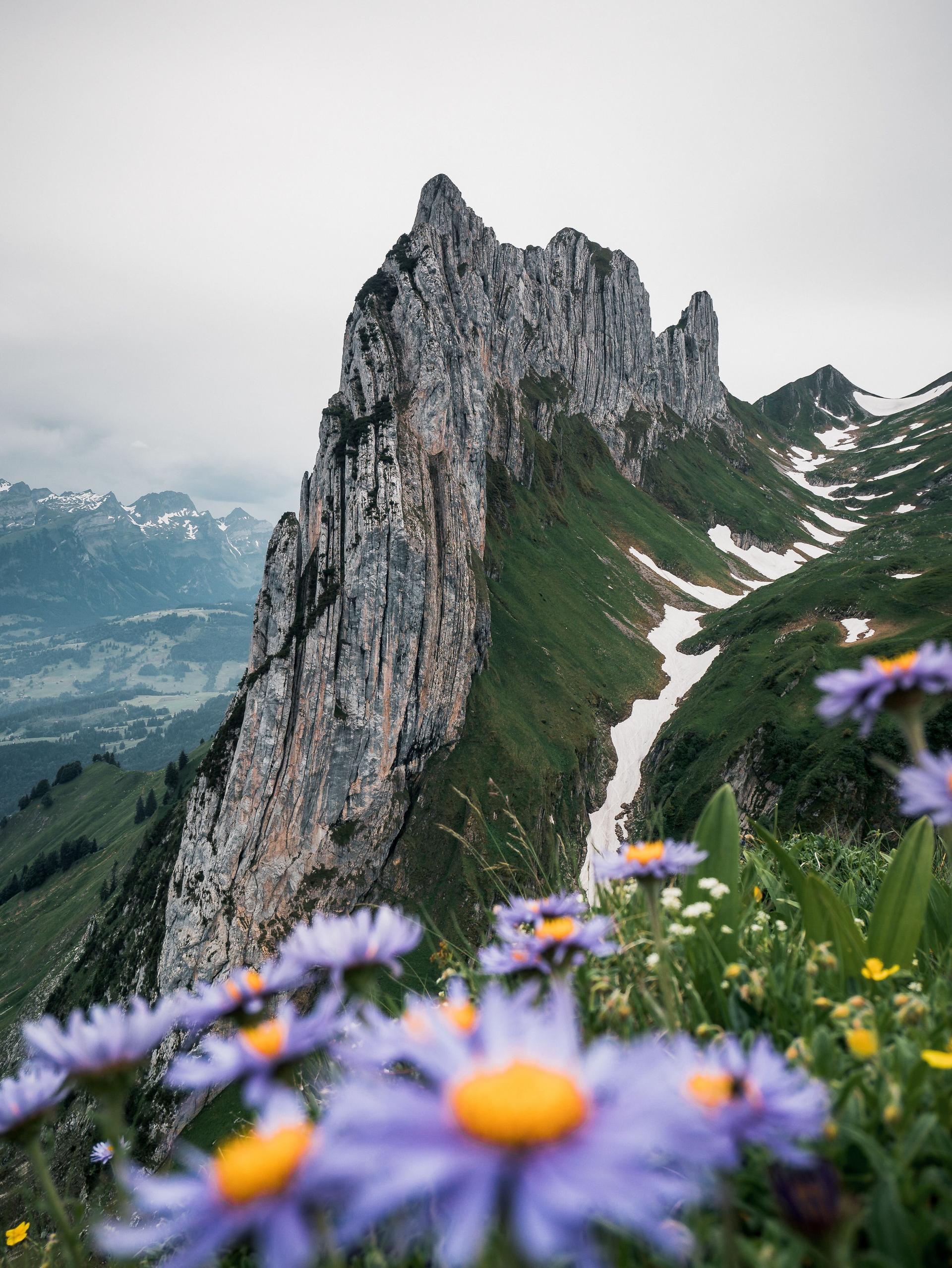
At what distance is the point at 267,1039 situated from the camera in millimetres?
1992

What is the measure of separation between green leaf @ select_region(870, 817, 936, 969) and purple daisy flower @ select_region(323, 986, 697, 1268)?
3136 mm

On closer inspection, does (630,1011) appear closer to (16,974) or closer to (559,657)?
(559,657)

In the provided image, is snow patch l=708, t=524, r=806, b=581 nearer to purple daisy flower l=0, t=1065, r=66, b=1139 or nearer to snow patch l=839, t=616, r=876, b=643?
snow patch l=839, t=616, r=876, b=643

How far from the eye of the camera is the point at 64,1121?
2189 inches

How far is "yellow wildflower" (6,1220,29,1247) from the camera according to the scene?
153 inches

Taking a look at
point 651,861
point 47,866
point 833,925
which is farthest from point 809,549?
point 47,866

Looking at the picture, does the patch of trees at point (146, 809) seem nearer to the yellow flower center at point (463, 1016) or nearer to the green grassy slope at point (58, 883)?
the green grassy slope at point (58, 883)

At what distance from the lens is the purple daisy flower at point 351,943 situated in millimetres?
2389

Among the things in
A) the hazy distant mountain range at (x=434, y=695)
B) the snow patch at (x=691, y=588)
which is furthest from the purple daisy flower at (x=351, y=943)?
the snow patch at (x=691, y=588)

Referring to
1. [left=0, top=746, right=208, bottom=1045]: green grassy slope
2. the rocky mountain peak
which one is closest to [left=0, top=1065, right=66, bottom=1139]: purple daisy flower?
[left=0, top=746, right=208, bottom=1045]: green grassy slope

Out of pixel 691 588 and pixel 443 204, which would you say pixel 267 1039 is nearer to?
pixel 443 204

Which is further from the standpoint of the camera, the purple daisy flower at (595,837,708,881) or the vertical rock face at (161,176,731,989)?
the vertical rock face at (161,176,731,989)

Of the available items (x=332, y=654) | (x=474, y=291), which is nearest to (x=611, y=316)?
(x=474, y=291)

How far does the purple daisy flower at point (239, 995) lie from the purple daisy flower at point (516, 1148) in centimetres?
117
